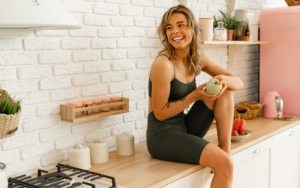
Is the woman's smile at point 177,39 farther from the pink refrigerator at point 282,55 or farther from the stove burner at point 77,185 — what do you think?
the pink refrigerator at point 282,55

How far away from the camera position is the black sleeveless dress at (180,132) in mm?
1770

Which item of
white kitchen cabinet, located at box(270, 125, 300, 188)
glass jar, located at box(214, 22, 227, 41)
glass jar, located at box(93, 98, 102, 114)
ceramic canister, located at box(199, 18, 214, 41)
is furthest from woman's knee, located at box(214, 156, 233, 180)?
glass jar, located at box(214, 22, 227, 41)

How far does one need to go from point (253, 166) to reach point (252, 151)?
0.37 feet

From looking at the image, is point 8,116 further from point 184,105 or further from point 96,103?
point 184,105

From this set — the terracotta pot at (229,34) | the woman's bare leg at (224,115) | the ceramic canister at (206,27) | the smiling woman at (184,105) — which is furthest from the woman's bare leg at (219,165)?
the terracotta pot at (229,34)

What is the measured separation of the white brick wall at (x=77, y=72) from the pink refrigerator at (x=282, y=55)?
1.29 meters

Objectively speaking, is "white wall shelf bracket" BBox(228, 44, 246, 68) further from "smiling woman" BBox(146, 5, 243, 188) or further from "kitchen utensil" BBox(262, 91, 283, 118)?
"smiling woman" BBox(146, 5, 243, 188)

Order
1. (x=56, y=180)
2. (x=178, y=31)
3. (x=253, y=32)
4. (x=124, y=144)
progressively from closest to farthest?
(x=56, y=180) < (x=178, y=31) < (x=124, y=144) < (x=253, y=32)

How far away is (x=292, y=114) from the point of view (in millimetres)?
3109

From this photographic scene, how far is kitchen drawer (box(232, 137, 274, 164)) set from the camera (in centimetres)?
204

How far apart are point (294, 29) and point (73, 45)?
7.29 feet

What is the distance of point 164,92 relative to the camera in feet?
5.94

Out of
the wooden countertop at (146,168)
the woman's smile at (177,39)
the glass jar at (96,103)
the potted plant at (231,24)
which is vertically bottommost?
the wooden countertop at (146,168)

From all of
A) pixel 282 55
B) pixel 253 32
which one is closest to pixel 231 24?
pixel 253 32
